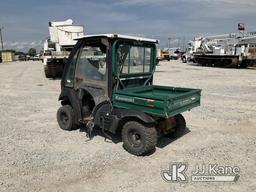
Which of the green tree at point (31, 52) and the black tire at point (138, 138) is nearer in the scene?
the black tire at point (138, 138)

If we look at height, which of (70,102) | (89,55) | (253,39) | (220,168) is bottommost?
(220,168)

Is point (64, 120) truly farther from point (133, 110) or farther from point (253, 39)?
point (253, 39)

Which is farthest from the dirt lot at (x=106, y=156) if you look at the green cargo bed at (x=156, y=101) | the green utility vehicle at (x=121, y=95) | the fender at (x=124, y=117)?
the green cargo bed at (x=156, y=101)

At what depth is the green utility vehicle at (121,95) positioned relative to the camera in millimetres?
4945

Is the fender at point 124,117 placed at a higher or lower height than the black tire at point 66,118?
higher

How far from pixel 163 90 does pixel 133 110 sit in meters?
1.46

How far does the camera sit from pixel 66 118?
21.3 ft

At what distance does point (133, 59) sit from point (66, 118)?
2031mm

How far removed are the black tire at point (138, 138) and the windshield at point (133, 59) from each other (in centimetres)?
108

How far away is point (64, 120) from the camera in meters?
6.56

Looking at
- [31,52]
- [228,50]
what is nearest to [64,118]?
[228,50]

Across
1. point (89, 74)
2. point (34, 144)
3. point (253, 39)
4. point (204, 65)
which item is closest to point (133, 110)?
point (89, 74)

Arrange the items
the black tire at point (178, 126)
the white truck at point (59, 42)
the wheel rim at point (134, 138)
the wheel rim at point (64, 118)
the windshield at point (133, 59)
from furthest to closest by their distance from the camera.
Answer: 1. the white truck at point (59, 42)
2. the wheel rim at point (64, 118)
3. the black tire at point (178, 126)
4. the windshield at point (133, 59)
5. the wheel rim at point (134, 138)

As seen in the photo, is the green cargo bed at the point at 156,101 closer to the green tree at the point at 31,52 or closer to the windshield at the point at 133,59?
the windshield at the point at 133,59
